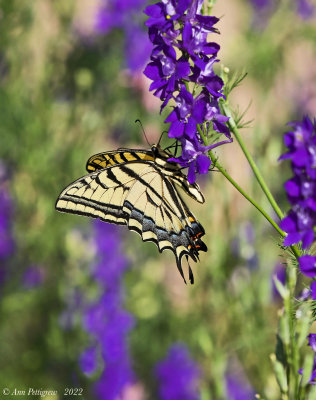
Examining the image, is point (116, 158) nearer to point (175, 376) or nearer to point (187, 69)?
point (187, 69)

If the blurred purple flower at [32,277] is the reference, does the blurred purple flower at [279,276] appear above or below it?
below

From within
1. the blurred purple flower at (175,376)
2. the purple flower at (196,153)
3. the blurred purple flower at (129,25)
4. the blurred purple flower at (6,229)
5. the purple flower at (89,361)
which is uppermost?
the blurred purple flower at (129,25)

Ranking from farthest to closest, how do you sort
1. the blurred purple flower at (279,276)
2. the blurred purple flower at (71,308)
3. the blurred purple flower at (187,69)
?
the blurred purple flower at (279,276)
the blurred purple flower at (71,308)
the blurred purple flower at (187,69)

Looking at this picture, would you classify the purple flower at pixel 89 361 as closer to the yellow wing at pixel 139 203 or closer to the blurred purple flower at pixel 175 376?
the blurred purple flower at pixel 175 376

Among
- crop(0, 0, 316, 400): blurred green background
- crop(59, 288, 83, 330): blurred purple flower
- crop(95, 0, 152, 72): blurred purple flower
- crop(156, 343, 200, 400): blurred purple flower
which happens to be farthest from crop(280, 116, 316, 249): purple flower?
crop(95, 0, 152, 72): blurred purple flower

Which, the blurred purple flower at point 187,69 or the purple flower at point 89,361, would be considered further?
the purple flower at point 89,361

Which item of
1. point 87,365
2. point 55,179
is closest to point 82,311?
point 87,365

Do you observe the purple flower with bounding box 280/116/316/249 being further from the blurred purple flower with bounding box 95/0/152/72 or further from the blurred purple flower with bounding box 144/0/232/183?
the blurred purple flower with bounding box 95/0/152/72

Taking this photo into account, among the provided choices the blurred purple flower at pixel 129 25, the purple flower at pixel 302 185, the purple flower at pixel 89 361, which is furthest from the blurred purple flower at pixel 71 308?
the purple flower at pixel 302 185
